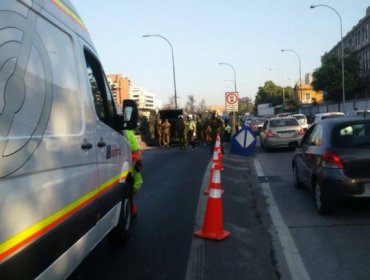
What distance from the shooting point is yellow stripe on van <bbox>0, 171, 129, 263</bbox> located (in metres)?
2.52

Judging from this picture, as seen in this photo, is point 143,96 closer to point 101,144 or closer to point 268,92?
point 268,92

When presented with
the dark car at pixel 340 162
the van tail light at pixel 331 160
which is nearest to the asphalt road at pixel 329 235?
the dark car at pixel 340 162

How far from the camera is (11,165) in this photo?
258cm

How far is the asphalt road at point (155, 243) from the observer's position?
5008mm

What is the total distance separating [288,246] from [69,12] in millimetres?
3475

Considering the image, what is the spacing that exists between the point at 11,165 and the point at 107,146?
2229 millimetres

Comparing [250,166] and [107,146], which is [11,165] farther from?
[250,166]

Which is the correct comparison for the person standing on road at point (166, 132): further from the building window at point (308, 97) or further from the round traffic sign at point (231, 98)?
the building window at point (308, 97)

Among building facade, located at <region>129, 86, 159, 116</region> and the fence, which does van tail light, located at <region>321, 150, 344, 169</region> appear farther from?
building facade, located at <region>129, 86, 159, 116</region>

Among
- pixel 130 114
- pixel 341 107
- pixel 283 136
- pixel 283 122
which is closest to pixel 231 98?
pixel 283 122

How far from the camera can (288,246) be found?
18.9ft

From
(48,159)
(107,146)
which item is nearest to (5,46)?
(48,159)

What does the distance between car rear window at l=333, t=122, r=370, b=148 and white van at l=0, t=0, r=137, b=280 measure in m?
3.70

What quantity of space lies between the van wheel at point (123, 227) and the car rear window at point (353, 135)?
307 cm
